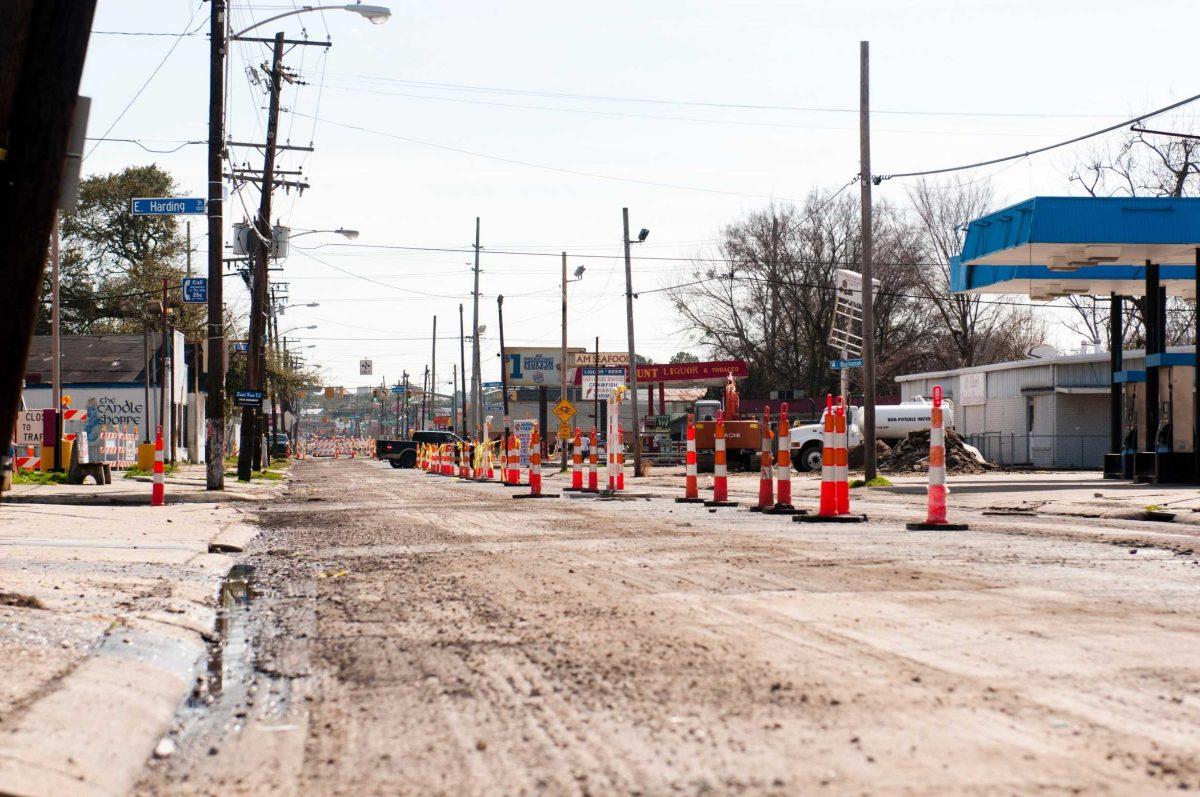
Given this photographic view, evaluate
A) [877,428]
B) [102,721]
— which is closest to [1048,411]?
[877,428]

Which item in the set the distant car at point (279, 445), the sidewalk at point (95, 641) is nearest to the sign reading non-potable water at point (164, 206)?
the sidewalk at point (95, 641)

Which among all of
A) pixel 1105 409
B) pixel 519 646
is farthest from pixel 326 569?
pixel 1105 409

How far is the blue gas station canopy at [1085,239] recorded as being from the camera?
84.1 feet

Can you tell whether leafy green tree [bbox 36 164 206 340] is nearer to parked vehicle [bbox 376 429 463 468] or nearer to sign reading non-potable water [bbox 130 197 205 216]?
parked vehicle [bbox 376 429 463 468]

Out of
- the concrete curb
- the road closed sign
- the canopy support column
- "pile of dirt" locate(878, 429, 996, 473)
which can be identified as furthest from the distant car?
the concrete curb

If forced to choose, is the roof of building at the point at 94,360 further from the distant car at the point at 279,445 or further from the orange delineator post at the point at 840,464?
the orange delineator post at the point at 840,464

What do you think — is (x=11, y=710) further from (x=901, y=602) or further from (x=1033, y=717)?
(x=901, y=602)

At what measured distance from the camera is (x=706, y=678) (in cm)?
504

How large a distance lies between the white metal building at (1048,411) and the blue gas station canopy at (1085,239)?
1211 centimetres

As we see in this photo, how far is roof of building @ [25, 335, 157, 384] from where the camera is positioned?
54.9m

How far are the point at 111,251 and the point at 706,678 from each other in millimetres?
71407

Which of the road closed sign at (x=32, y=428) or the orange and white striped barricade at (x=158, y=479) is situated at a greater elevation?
the road closed sign at (x=32, y=428)

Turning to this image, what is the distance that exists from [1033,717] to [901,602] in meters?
2.76

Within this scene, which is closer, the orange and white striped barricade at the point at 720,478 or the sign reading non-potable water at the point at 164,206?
the orange and white striped barricade at the point at 720,478
